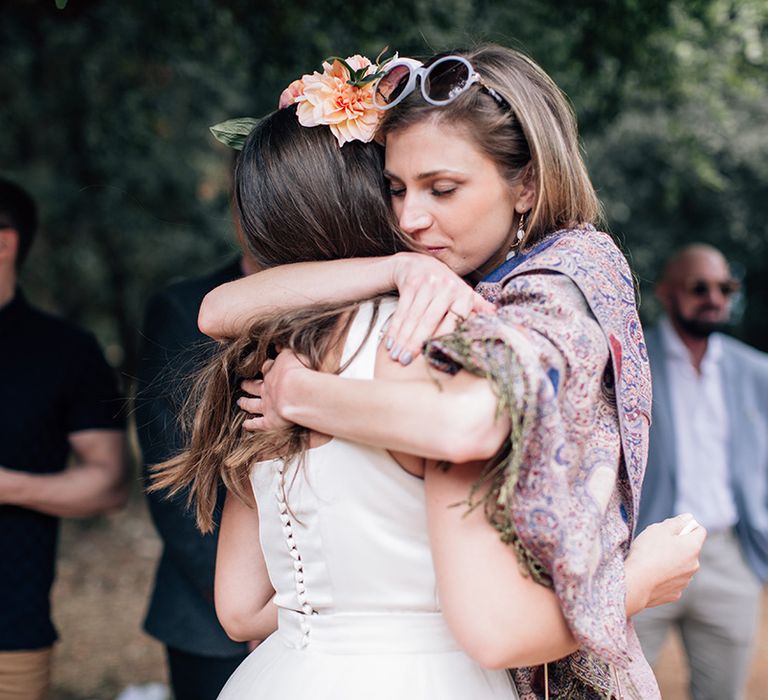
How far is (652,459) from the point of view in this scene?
15.0 feet

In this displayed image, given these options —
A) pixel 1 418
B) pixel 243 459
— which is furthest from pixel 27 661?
pixel 243 459

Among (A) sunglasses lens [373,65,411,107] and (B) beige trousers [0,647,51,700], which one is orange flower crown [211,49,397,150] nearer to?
(A) sunglasses lens [373,65,411,107]

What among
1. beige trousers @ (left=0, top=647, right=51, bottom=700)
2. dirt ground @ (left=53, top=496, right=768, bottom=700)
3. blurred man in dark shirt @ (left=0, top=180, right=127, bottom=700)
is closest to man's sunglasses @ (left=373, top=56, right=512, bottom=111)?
blurred man in dark shirt @ (left=0, top=180, right=127, bottom=700)

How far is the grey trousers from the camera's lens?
452 cm

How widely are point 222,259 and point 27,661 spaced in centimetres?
628

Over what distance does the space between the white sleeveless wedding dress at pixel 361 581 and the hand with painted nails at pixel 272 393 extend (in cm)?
8

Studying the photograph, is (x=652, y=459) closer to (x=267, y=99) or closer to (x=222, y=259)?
(x=267, y=99)

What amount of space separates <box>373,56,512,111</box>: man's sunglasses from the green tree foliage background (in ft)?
2.76

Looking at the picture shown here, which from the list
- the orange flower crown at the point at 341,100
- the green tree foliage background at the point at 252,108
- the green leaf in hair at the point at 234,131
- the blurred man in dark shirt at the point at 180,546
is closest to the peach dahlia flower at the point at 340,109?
the orange flower crown at the point at 341,100

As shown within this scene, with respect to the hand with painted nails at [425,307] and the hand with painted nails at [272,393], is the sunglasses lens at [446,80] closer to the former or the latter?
the hand with painted nails at [425,307]

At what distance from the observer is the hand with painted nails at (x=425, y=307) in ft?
5.09

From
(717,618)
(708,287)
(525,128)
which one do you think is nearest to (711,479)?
(717,618)

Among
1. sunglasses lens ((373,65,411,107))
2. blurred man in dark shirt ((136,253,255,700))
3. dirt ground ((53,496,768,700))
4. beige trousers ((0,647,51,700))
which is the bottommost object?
dirt ground ((53,496,768,700))

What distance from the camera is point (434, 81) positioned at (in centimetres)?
187
